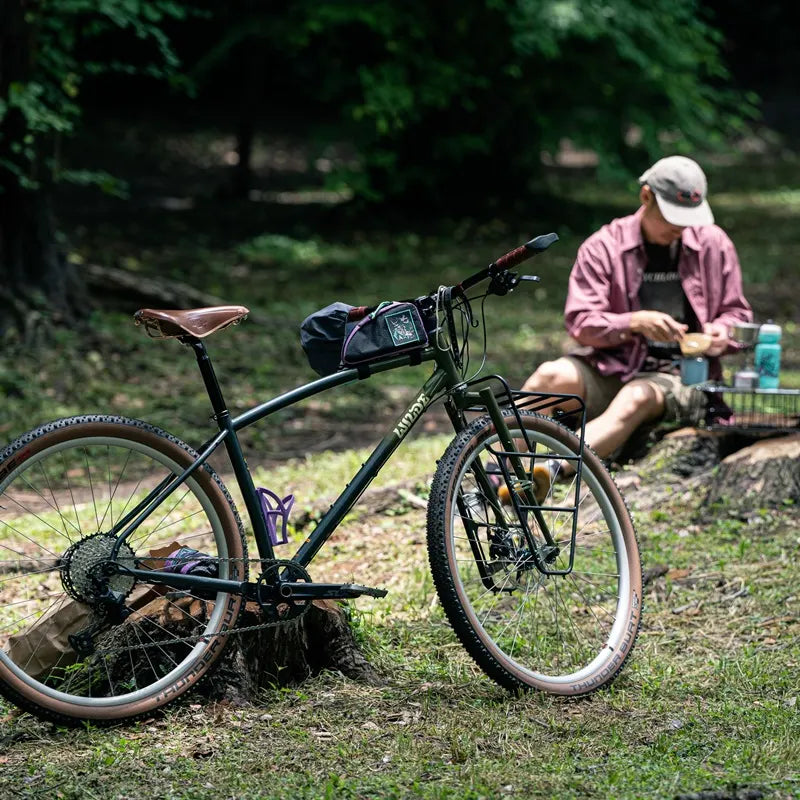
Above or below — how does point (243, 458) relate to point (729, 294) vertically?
below

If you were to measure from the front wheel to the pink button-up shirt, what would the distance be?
45.1 inches

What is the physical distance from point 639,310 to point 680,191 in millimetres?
564

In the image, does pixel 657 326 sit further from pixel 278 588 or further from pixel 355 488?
pixel 278 588

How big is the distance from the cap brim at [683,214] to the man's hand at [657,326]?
38 centimetres

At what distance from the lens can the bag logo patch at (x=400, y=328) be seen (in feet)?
11.9

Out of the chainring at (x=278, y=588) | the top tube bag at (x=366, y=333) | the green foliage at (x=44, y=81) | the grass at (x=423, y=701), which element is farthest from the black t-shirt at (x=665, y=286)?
the green foliage at (x=44, y=81)

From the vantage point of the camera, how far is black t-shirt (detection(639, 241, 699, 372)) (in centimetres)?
543

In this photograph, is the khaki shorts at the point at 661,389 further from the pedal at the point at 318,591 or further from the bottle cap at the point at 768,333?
the pedal at the point at 318,591

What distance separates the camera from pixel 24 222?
887 cm

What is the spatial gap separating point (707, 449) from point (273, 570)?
8.67ft

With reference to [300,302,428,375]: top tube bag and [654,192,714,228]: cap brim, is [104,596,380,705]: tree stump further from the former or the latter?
[654,192,714,228]: cap brim

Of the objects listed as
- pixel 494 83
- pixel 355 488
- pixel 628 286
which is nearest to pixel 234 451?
pixel 355 488

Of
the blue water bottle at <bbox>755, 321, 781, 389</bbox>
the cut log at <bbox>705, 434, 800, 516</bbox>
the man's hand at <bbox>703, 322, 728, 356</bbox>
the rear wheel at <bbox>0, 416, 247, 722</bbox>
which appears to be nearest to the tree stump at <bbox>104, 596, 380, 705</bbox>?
the rear wheel at <bbox>0, 416, 247, 722</bbox>

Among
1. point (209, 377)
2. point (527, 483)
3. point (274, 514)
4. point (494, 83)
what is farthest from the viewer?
point (494, 83)
